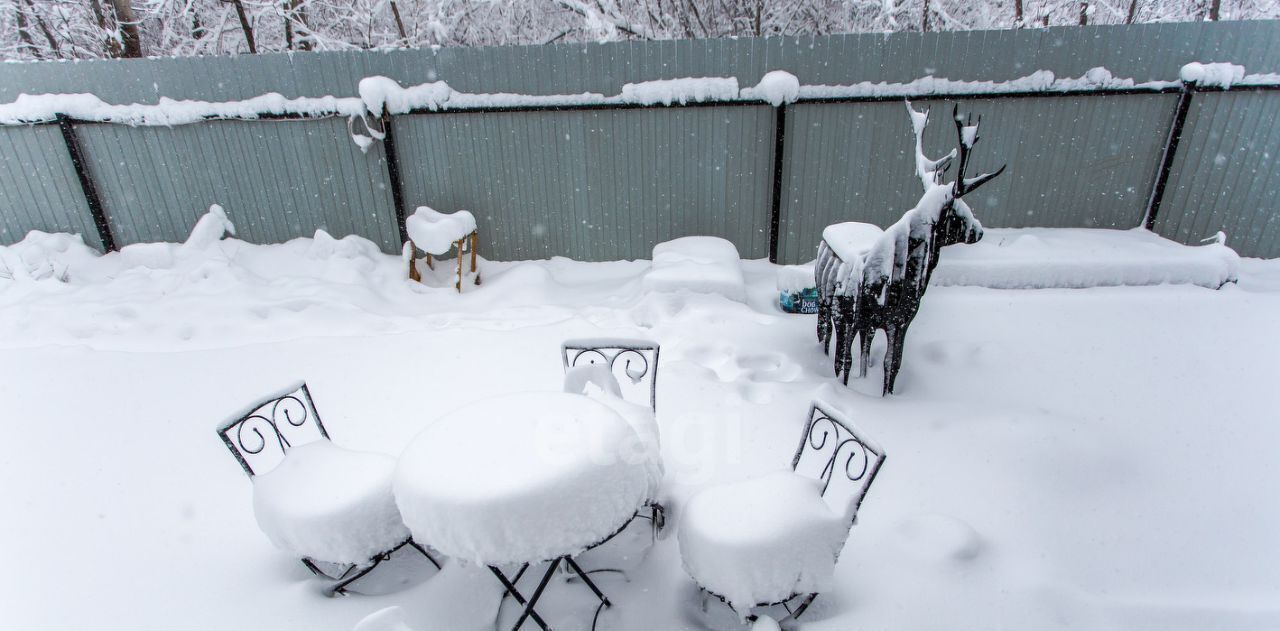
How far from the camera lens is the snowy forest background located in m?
9.19

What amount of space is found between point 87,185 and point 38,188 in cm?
59

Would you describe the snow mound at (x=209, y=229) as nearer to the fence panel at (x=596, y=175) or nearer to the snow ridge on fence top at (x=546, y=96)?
the snow ridge on fence top at (x=546, y=96)

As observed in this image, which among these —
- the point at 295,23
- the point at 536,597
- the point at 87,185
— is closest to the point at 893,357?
the point at 536,597

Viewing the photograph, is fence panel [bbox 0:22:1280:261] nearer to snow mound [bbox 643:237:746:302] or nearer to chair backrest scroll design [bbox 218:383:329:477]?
snow mound [bbox 643:237:746:302]

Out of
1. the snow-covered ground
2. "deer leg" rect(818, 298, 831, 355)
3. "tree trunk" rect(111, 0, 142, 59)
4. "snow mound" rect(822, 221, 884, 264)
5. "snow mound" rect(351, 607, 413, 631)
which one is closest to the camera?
"snow mound" rect(351, 607, 413, 631)

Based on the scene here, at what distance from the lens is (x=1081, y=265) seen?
4543 millimetres

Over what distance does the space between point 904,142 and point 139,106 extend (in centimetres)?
762

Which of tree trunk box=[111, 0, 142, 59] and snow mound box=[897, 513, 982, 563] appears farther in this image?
tree trunk box=[111, 0, 142, 59]

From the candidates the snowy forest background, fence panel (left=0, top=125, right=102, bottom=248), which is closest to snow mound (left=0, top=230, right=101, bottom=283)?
fence panel (left=0, top=125, right=102, bottom=248)

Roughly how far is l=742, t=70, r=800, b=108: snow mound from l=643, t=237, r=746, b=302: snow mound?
140 cm

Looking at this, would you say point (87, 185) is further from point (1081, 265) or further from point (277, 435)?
point (1081, 265)

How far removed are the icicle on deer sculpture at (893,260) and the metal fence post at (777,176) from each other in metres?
1.91

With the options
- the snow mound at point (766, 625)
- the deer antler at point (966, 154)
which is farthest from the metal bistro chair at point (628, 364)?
the deer antler at point (966, 154)

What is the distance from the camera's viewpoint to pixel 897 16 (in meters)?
10.1
